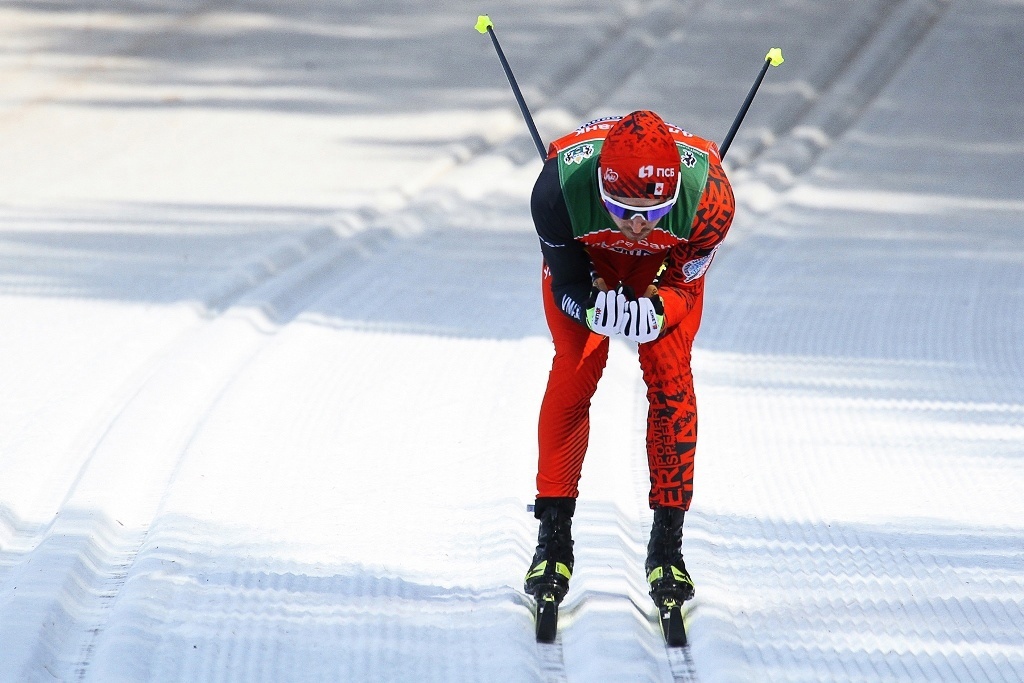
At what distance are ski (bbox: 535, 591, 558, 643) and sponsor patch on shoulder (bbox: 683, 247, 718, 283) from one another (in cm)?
91

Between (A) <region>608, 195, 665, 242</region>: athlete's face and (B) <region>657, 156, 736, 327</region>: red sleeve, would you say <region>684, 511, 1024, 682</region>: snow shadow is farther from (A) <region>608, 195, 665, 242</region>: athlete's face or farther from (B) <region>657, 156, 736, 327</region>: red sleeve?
(A) <region>608, 195, 665, 242</region>: athlete's face

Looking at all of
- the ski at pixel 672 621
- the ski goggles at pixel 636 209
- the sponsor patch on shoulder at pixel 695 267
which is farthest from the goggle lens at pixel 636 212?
the ski at pixel 672 621

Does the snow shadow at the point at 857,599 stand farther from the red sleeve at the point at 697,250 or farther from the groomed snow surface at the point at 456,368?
the red sleeve at the point at 697,250

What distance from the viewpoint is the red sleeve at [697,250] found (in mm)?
3066

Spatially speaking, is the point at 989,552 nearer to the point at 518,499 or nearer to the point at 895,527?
the point at 895,527

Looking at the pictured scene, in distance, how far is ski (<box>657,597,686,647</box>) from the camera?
316 centimetres

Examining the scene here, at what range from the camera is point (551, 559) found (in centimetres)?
329

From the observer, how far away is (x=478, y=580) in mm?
3486

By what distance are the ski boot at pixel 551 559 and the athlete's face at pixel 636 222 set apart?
814 millimetres

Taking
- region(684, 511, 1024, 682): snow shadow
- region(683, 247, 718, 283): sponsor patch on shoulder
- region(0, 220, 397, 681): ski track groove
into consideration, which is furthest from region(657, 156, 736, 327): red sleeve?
region(0, 220, 397, 681): ski track groove

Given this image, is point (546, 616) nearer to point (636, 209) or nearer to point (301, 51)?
point (636, 209)

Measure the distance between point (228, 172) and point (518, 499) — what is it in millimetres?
5341

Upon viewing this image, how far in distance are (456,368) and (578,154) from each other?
7.77 feet

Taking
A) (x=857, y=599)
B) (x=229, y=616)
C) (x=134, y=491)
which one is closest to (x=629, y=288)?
(x=857, y=599)
